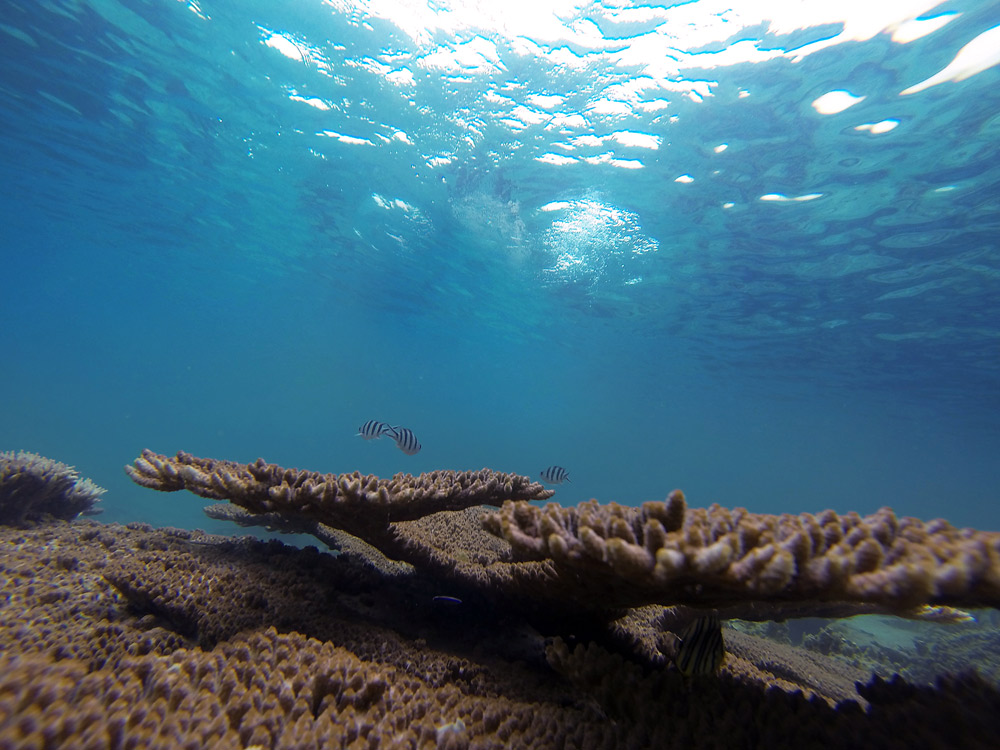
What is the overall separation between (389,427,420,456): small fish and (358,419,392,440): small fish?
0.38m

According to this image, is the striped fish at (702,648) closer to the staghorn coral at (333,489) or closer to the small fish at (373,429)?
the staghorn coral at (333,489)

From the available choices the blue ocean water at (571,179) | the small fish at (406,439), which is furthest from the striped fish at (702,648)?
the blue ocean water at (571,179)

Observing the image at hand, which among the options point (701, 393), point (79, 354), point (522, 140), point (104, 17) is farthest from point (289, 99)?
point (79, 354)

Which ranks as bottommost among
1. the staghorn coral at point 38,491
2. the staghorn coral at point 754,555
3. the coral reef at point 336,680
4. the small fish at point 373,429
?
the staghorn coral at point 38,491

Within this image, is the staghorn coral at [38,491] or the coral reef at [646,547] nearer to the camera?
the coral reef at [646,547]

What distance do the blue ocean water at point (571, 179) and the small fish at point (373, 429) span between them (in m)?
12.1

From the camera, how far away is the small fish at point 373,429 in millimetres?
7477

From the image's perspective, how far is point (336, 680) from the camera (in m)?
2.14

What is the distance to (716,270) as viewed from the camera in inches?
867

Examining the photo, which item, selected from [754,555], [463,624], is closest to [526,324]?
[463,624]

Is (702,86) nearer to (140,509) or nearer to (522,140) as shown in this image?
(522,140)

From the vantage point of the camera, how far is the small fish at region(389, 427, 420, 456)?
684cm

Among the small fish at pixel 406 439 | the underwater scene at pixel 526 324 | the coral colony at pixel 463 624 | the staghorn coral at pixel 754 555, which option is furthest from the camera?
the small fish at pixel 406 439

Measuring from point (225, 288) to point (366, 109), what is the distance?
45.2 metres
